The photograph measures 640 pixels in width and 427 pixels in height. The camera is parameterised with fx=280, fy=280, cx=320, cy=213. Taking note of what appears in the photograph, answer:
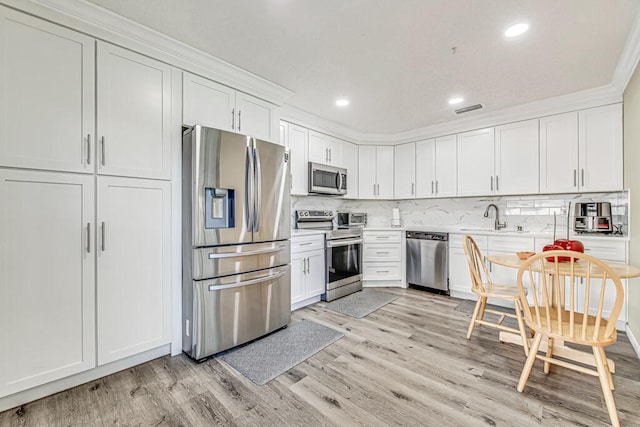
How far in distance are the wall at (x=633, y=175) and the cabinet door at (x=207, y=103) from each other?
3580 millimetres

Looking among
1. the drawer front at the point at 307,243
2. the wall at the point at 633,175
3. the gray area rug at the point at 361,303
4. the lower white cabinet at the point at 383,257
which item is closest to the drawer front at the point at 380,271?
the lower white cabinet at the point at 383,257

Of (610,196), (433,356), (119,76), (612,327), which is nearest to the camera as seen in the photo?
(612,327)

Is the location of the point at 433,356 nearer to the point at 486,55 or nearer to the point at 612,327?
the point at 612,327

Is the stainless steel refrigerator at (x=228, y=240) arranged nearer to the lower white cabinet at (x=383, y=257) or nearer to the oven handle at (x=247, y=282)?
A: the oven handle at (x=247, y=282)

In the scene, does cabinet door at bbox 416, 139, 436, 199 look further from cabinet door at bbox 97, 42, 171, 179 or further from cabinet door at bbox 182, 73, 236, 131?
cabinet door at bbox 97, 42, 171, 179

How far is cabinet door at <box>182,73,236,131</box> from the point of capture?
242 centimetres

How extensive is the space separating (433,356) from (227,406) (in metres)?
1.62

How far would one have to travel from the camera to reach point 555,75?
8.98 ft

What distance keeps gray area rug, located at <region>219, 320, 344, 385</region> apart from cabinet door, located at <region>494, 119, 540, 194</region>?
2.97 m

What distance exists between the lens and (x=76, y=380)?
1921mm

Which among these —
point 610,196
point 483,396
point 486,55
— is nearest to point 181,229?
point 483,396

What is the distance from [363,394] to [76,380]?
6.42 ft

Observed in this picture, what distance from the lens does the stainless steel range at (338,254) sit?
3748 millimetres

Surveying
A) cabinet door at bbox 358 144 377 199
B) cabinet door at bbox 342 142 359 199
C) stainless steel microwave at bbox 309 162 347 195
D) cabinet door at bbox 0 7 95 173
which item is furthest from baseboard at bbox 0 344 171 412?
cabinet door at bbox 358 144 377 199
